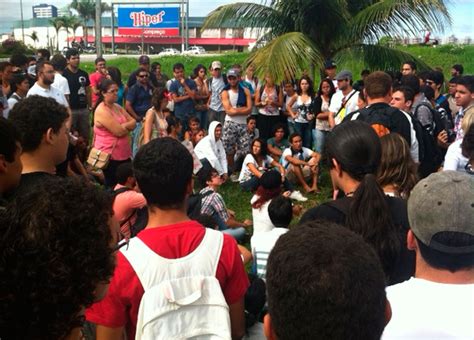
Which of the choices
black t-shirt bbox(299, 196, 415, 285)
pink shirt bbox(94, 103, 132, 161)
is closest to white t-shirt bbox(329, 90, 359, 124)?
pink shirt bbox(94, 103, 132, 161)

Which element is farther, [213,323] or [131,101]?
[131,101]

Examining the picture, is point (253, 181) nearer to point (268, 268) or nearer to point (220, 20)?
point (220, 20)

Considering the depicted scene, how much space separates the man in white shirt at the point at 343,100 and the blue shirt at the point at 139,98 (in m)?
3.10

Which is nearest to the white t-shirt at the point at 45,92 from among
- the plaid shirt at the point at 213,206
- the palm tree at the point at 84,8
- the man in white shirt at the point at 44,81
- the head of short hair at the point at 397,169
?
the man in white shirt at the point at 44,81

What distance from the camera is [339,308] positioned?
4.10 feet

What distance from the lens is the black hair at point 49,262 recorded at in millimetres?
1323

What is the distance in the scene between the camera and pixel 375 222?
7.94 ft

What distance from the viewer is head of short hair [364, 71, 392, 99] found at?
14.2ft

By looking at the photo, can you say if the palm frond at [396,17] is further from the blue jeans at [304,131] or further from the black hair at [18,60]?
the black hair at [18,60]

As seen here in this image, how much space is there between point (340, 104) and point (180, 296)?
21.1 feet

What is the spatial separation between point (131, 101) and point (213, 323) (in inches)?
282

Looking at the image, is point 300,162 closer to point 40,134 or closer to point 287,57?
point 287,57

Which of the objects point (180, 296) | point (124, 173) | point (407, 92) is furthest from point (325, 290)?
point (407, 92)

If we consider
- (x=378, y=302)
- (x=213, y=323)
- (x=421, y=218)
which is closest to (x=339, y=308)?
(x=378, y=302)
